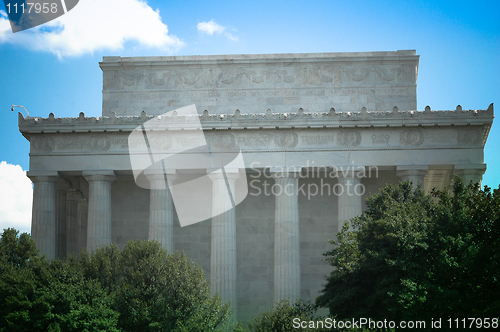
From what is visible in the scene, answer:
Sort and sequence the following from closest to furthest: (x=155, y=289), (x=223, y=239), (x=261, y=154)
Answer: (x=155, y=289)
(x=223, y=239)
(x=261, y=154)

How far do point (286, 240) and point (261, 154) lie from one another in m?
7.65

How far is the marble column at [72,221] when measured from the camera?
6183 cm

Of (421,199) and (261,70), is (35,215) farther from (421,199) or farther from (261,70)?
(421,199)

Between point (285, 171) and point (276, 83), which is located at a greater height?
point (276, 83)

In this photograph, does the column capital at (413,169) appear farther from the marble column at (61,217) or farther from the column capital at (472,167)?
the marble column at (61,217)

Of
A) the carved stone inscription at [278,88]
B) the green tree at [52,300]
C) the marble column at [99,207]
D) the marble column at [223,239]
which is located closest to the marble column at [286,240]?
the marble column at [223,239]

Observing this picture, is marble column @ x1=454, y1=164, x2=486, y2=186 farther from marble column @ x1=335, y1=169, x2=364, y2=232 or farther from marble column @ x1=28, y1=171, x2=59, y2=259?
marble column @ x1=28, y1=171, x2=59, y2=259

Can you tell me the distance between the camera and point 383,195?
144 ft

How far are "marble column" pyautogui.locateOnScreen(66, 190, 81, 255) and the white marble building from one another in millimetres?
141

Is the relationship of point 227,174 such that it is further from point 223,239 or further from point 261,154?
point 223,239

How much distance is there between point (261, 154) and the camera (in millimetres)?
55250

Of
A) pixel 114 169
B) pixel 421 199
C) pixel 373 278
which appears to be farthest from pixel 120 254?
pixel 421 199

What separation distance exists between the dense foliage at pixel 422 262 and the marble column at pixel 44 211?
1011 inches

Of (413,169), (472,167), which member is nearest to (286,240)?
(413,169)
